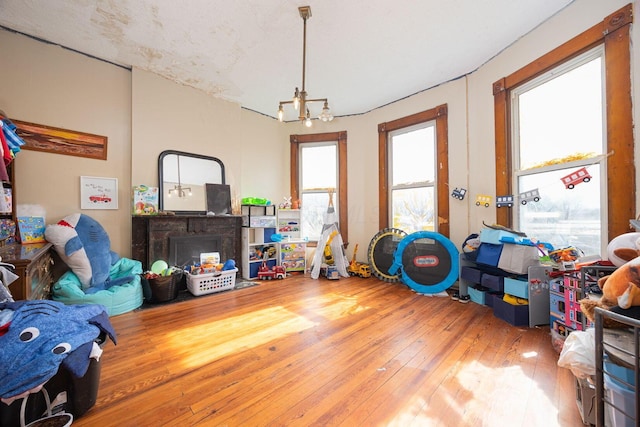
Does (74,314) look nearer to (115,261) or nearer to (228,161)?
(115,261)

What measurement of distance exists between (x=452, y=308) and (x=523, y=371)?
106 centimetres

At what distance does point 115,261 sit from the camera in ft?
9.13

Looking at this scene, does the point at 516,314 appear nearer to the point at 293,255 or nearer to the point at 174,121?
the point at 293,255

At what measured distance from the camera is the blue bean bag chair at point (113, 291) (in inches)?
87.1

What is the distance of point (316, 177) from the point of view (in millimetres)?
4523

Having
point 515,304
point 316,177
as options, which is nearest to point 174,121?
point 316,177

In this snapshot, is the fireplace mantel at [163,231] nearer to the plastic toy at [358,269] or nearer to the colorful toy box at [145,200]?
the colorful toy box at [145,200]

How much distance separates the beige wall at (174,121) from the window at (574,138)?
0.37 feet

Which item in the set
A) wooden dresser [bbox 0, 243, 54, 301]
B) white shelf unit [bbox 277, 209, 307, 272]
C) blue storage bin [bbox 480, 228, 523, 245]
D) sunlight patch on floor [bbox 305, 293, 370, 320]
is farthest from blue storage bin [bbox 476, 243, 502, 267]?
wooden dresser [bbox 0, 243, 54, 301]

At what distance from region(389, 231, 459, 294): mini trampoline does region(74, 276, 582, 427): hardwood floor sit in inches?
18.1

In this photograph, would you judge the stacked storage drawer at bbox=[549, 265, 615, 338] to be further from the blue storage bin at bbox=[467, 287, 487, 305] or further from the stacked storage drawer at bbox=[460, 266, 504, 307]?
the blue storage bin at bbox=[467, 287, 487, 305]

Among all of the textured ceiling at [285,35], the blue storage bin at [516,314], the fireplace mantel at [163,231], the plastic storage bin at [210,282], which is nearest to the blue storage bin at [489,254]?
the blue storage bin at [516,314]

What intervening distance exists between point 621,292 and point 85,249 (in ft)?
12.5

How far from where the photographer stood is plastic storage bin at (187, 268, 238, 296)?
3.00 meters
